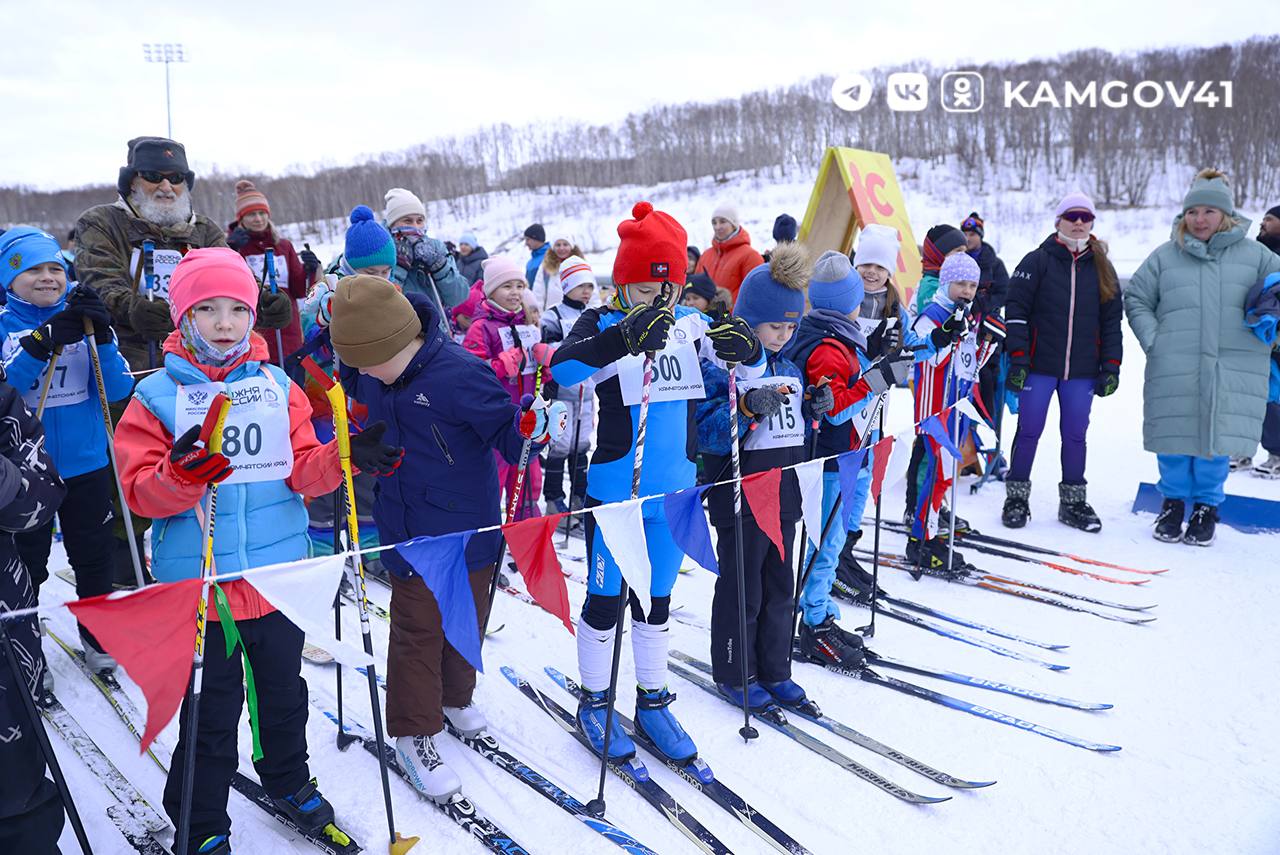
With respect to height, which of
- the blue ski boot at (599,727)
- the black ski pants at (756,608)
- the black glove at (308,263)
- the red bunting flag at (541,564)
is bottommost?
the blue ski boot at (599,727)

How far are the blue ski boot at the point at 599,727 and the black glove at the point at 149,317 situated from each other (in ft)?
8.71

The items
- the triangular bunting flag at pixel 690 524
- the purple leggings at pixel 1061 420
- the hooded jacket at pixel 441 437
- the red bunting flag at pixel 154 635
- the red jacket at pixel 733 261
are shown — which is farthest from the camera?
the red jacket at pixel 733 261

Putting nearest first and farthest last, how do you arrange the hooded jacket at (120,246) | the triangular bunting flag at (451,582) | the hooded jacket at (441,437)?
the triangular bunting flag at (451,582), the hooded jacket at (441,437), the hooded jacket at (120,246)

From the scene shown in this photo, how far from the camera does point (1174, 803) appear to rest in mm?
2912

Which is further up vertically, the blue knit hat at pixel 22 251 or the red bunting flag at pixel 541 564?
the blue knit hat at pixel 22 251

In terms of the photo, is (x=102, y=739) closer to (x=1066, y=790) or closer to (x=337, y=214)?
(x=1066, y=790)

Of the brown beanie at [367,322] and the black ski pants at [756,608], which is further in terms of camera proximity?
the black ski pants at [756,608]

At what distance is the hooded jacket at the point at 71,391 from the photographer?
3.42 meters

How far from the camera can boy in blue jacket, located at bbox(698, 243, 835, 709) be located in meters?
3.40

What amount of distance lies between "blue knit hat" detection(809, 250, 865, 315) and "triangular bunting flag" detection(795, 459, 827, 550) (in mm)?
846

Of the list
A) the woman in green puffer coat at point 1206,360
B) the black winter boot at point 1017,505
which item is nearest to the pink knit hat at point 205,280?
the black winter boot at point 1017,505

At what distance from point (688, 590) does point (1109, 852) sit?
2.63 meters

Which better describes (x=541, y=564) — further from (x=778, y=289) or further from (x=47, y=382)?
(x=47, y=382)

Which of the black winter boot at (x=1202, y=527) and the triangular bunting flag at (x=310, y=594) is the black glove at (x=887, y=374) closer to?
the triangular bunting flag at (x=310, y=594)
